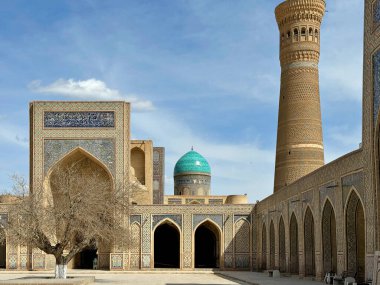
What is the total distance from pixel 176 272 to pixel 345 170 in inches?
460

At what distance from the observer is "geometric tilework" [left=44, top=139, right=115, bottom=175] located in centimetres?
2606

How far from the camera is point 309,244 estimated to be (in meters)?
18.8

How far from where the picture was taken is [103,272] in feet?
80.6

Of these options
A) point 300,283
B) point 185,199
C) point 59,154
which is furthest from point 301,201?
point 185,199

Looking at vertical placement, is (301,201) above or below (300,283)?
above

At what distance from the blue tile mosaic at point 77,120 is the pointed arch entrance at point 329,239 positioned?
11548mm

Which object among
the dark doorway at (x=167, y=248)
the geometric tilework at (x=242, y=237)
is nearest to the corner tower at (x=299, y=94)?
the geometric tilework at (x=242, y=237)

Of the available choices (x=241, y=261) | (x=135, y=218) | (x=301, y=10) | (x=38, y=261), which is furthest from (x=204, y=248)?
(x=301, y=10)

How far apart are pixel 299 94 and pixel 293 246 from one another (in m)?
6.61

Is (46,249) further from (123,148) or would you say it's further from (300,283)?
(123,148)

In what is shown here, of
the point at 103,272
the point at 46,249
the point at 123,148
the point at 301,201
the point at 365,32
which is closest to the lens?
the point at 365,32

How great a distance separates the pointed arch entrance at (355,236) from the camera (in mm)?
14789

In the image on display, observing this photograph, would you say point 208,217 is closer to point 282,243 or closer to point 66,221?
point 282,243

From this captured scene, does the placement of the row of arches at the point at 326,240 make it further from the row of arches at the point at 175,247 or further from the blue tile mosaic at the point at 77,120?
the row of arches at the point at 175,247
